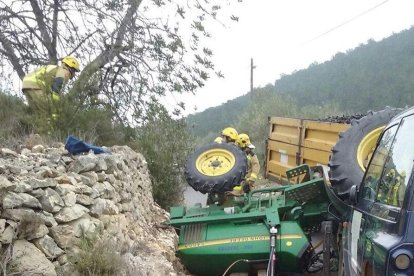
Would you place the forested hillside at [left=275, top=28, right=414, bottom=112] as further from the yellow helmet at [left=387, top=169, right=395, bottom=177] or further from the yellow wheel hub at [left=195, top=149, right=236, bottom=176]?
the yellow helmet at [left=387, top=169, right=395, bottom=177]

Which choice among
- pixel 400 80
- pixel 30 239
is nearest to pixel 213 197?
pixel 30 239

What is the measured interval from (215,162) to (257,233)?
1594 millimetres

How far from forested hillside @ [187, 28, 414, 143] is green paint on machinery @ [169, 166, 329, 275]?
25.8 meters

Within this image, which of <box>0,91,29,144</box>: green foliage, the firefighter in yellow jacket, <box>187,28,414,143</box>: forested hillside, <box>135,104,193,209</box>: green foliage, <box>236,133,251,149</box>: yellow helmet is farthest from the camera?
<box>187,28,414,143</box>: forested hillside

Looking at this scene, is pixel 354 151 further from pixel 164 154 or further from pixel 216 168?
pixel 164 154

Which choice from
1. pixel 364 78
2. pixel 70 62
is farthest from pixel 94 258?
pixel 364 78

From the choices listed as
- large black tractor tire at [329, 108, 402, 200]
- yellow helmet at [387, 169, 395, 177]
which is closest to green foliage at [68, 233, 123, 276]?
yellow helmet at [387, 169, 395, 177]

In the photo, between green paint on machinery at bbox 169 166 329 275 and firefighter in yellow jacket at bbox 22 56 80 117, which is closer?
green paint on machinery at bbox 169 166 329 275

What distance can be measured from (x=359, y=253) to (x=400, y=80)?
4465cm

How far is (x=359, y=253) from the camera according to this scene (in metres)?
Answer: 3.56

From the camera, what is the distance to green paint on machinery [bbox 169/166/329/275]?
6203 millimetres

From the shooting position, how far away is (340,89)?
5316cm

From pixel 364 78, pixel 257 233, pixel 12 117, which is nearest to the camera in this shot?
pixel 257 233

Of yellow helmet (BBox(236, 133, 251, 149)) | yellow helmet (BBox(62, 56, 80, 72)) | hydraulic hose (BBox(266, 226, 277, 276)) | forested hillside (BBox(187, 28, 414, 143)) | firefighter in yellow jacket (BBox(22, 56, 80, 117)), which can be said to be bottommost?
hydraulic hose (BBox(266, 226, 277, 276))
